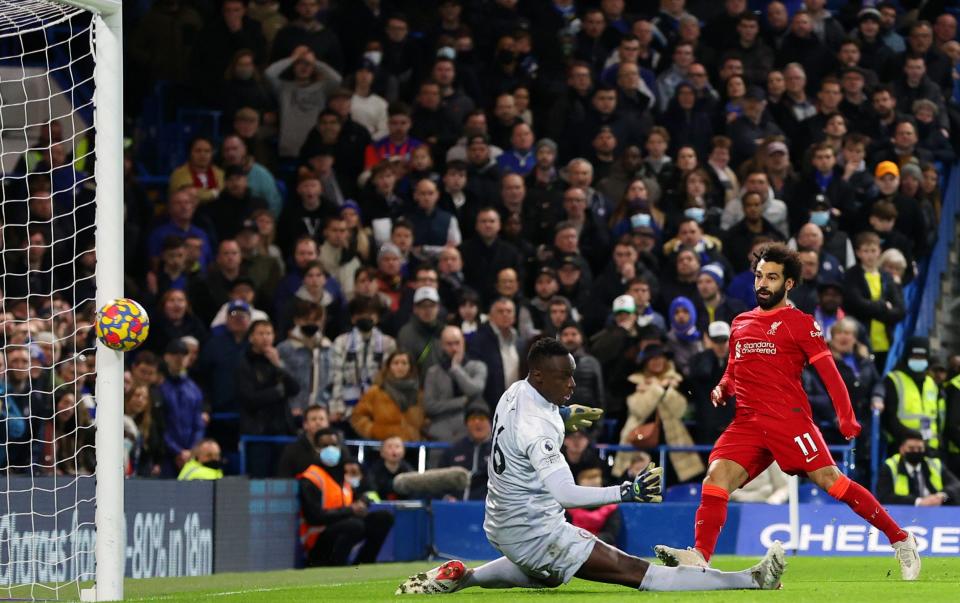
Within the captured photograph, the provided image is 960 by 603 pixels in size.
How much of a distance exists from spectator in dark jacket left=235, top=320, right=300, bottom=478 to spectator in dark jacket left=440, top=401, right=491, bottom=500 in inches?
61.5

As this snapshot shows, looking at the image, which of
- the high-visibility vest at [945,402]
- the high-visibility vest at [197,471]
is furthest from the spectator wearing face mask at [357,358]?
the high-visibility vest at [945,402]

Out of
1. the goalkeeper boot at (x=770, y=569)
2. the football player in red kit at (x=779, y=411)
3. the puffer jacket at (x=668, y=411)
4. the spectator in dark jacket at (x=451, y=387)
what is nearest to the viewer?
the goalkeeper boot at (x=770, y=569)

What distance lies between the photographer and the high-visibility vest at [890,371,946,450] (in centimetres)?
1727

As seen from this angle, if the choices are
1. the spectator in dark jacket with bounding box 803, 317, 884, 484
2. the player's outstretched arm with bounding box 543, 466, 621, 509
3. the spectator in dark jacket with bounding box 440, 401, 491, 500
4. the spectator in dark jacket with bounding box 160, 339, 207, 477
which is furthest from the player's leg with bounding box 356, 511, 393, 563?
the player's outstretched arm with bounding box 543, 466, 621, 509

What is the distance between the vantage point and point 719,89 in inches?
844

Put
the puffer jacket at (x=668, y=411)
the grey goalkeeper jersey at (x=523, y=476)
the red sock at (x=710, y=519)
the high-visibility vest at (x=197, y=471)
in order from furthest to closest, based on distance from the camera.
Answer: the puffer jacket at (x=668, y=411) → the high-visibility vest at (x=197, y=471) → the red sock at (x=710, y=519) → the grey goalkeeper jersey at (x=523, y=476)

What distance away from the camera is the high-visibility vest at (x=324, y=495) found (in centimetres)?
1477

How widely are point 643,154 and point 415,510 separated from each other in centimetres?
600

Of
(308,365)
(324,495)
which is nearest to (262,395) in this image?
(308,365)

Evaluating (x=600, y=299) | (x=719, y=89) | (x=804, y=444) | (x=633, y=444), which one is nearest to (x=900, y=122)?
(x=719, y=89)

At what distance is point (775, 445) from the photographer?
1036cm

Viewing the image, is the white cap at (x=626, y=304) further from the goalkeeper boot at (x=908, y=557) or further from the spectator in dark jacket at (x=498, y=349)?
the goalkeeper boot at (x=908, y=557)

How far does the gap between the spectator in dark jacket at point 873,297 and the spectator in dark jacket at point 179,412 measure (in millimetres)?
6968

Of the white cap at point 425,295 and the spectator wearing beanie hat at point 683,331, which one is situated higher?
the white cap at point 425,295
